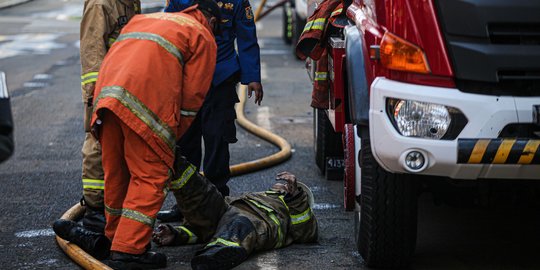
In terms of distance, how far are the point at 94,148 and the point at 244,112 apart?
18.3ft

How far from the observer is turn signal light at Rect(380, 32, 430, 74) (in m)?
4.73

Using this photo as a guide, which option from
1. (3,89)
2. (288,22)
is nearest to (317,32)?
(3,89)

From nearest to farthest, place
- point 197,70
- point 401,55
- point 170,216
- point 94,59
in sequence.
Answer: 1. point 401,55
2. point 197,70
3. point 94,59
4. point 170,216

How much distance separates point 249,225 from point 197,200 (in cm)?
30

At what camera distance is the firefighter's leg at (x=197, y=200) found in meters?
Answer: 5.57

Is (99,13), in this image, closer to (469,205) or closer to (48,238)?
(48,238)

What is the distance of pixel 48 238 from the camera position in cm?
620

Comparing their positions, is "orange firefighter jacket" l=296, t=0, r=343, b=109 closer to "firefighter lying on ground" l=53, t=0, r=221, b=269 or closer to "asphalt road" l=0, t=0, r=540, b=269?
"asphalt road" l=0, t=0, r=540, b=269

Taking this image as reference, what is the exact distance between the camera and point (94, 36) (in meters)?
5.90

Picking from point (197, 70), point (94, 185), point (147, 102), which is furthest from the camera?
point (94, 185)

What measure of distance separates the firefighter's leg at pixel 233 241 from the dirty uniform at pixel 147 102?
32 cm

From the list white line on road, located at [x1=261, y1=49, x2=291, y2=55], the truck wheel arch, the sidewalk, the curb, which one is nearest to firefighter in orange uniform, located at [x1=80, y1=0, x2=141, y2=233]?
the truck wheel arch

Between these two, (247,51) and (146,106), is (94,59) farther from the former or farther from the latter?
(247,51)

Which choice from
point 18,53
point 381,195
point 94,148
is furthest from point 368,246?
point 18,53
